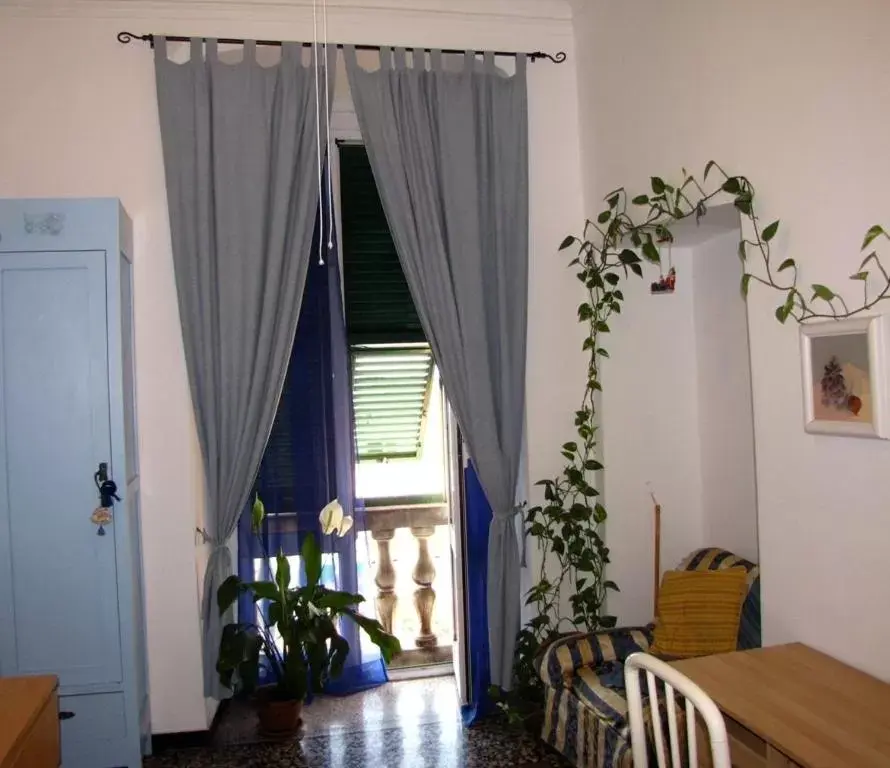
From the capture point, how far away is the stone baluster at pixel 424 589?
3.48 metres

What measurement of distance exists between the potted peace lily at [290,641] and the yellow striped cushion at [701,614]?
3.23ft

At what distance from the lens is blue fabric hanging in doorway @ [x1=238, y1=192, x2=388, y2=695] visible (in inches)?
120

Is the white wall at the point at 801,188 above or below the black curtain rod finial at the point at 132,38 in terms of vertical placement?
below

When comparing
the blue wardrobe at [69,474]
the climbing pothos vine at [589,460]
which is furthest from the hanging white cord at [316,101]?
the climbing pothos vine at [589,460]

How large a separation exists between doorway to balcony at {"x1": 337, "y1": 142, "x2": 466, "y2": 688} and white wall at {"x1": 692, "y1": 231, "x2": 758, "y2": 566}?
1037mm

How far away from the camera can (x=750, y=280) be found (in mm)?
2174

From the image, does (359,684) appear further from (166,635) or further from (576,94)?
(576,94)

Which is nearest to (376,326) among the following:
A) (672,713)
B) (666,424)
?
(666,424)

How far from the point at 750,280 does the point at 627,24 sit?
1189 millimetres

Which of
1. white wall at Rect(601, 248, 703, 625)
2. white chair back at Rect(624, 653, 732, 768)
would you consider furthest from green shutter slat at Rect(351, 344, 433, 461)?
white chair back at Rect(624, 653, 732, 768)

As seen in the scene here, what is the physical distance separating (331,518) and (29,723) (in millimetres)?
1380

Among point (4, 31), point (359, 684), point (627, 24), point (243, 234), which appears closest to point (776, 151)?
point (627, 24)

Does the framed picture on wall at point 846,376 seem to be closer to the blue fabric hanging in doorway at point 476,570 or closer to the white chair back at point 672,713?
the white chair back at point 672,713

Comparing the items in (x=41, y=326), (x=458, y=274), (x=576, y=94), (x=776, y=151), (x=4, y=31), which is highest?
(x=4, y=31)
